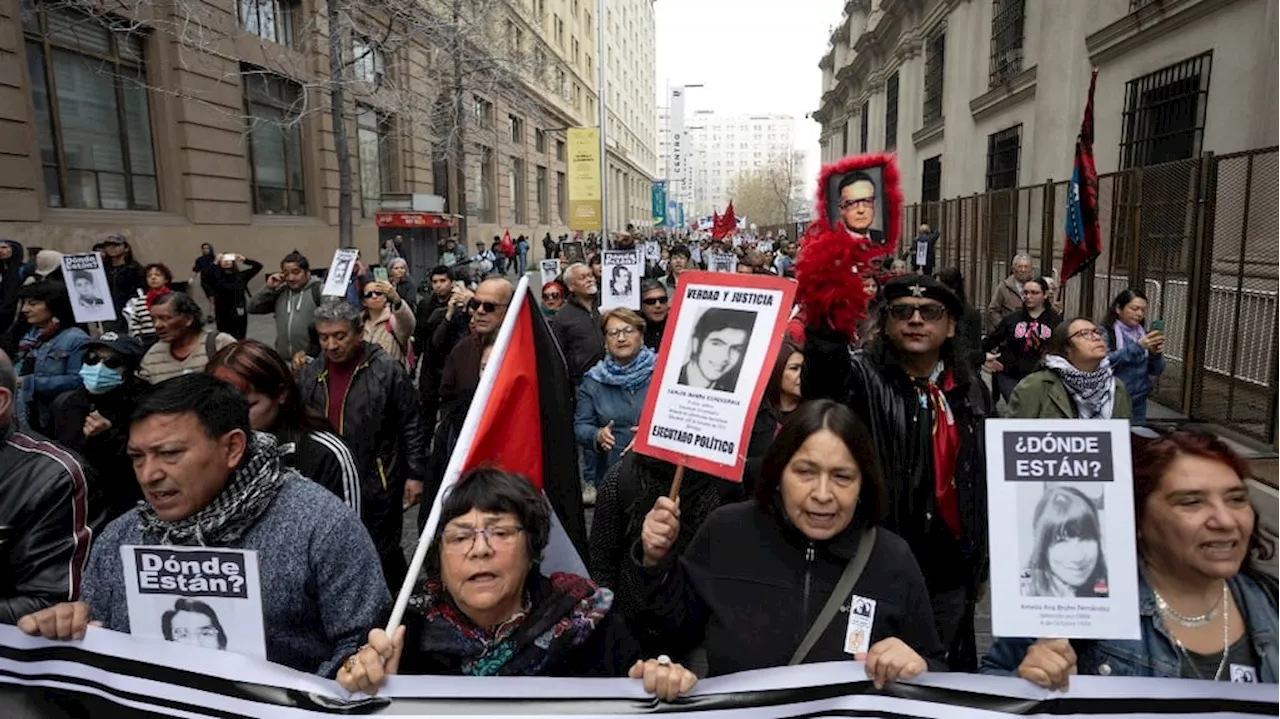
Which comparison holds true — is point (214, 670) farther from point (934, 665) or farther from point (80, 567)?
point (934, 665)

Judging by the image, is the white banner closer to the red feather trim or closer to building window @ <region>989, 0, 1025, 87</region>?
the red feather trim

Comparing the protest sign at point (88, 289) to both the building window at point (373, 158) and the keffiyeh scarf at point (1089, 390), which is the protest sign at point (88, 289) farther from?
the building window at point (373, 158)

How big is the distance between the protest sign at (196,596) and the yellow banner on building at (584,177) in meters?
16.4

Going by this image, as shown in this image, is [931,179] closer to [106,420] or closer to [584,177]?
[584,177]

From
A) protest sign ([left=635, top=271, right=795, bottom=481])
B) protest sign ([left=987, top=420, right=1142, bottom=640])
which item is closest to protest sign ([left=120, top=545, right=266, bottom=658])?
protest sign ([left=635, top=271, right=795, bottom=481])

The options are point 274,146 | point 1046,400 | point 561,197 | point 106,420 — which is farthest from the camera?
point 561,197

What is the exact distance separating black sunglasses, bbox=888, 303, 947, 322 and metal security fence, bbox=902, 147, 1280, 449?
5287mm

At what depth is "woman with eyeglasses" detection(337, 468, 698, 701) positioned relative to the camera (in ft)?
6.53

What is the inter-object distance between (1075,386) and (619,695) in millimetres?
3259

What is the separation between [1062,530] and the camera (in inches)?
66.9

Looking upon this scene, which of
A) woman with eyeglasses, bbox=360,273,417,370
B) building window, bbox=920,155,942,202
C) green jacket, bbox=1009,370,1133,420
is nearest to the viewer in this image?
green jacket, bbox=1009,370,1133,420

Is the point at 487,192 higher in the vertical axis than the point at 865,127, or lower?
lower

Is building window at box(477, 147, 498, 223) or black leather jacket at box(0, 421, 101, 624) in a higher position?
building window at box(477, 147, 498, 223)

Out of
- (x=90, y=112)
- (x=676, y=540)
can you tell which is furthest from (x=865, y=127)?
(x=676, y=540)
